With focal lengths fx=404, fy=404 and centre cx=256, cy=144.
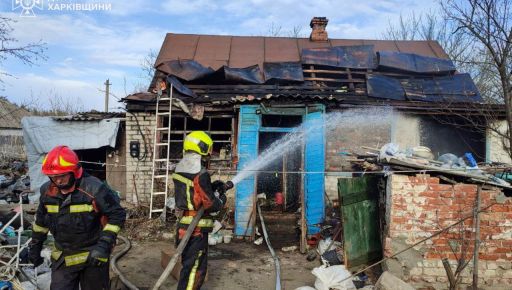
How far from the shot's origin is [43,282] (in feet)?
17.7

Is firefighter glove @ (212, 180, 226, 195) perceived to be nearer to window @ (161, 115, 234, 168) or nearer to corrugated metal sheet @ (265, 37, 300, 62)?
window @ (161, 115, 234, 168)

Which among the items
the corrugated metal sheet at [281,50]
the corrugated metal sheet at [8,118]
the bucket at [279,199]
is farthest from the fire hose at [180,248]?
the corrugated metal sheet at [8,118]

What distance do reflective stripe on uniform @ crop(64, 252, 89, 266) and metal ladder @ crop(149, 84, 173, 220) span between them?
5.49m

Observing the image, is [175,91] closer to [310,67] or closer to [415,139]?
[310,67]

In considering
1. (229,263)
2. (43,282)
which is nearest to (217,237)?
(229,263)

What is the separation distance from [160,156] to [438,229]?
21.8ft

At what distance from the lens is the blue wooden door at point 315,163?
9180 mm

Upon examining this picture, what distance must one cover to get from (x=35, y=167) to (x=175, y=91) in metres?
4.35

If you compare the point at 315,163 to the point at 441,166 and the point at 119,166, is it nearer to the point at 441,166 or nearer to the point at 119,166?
the point at 441,166

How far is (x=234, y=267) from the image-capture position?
7.23 metres

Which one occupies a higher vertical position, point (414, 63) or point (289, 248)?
point (414, 63)

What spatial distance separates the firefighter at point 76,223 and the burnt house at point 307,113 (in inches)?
200

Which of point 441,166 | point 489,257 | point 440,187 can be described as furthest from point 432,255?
point 441,166

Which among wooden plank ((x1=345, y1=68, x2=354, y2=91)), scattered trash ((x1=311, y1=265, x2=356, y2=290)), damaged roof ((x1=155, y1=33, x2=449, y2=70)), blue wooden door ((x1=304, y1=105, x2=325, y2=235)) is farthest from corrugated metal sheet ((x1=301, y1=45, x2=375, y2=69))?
scattered trash ((x1=311, y1=265, x2=356, y2=290))
